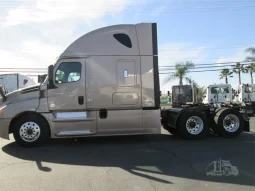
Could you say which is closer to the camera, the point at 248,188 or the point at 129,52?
the point at 248,188

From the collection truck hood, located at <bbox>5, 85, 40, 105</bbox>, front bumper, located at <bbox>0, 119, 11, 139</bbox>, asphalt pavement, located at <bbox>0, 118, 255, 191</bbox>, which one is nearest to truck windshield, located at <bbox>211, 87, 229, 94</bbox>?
asphalt pavement, located at <bbox>0, 118, 255, 191</bbox>

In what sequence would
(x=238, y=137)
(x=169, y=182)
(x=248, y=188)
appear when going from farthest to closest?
(x=238, y=137), (x=169, y=182), (x=248, y=188)

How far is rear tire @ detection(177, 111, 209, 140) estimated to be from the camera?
31.8 feet

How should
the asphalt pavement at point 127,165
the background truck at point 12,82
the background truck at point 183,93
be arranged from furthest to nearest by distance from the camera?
the background truck at point 183,93
the background truck at point 12,82
the asphalt pavement at point 127,165

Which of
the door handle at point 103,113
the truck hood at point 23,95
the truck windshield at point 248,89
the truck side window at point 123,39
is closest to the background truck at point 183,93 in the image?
the truck windshield at point 248,89

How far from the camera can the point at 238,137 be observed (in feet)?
33.8

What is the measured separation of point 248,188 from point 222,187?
16.7 inches

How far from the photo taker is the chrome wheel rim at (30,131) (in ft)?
28.5

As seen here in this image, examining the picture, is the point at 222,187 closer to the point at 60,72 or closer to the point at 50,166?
the point at 50,166

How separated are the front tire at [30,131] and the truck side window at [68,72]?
140cm

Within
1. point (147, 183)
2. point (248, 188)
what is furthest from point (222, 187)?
point (147, 183)

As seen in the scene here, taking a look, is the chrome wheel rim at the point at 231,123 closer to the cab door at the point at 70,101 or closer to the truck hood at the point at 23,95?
the cab door at the point at 70,101

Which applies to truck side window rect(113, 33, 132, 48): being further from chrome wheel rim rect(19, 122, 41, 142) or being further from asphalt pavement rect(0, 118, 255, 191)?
chrome wheel rim rect(19, 122, 41, 142)

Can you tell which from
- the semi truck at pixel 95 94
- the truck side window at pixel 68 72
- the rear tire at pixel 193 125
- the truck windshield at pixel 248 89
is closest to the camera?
the semi truck at pixel 95 94
